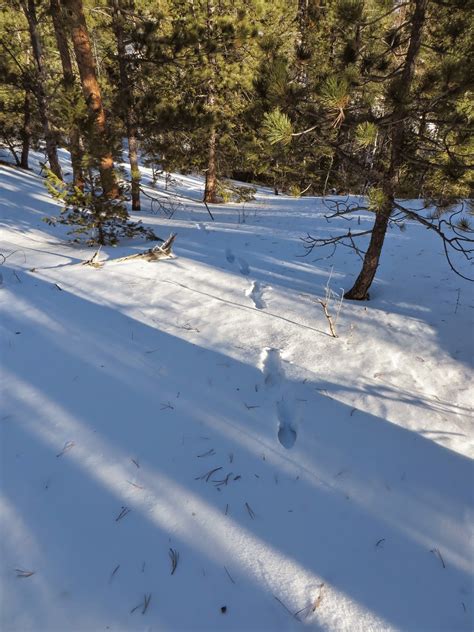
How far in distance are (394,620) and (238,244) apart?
19.0ft

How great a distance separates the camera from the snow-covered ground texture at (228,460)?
1.52m

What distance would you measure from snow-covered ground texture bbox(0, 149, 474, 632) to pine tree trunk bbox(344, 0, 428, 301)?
2.27ft

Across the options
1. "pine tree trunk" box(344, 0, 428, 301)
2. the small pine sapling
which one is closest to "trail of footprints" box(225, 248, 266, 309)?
"pine tree trunk" box(344, 0, 428, 301)

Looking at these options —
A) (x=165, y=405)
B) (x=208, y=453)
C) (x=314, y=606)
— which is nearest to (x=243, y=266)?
(x=165, y=405)

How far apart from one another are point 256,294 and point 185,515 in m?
2.90

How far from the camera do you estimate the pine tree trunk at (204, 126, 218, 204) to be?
11.1m

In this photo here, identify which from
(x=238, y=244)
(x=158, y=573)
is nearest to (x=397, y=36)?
(x=238, y=244)

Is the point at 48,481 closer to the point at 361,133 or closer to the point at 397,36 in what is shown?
the point at 361,133

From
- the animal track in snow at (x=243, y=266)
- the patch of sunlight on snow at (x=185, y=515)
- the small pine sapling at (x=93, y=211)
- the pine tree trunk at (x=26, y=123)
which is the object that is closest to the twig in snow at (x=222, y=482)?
the patch of sunlight on snow at (x=185, y=515)

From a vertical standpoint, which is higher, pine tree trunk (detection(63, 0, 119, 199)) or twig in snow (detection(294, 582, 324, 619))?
A: pine tree trunk (detection(63, 0, 119, 199))

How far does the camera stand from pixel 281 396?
2.65 meters

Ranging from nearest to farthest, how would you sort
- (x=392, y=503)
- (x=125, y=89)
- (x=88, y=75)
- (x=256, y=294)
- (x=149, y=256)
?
(x=392, y=503) < (x=256, y=294) < (x=149, y=256) < (x=88, y=75) < (x=125, y=89)

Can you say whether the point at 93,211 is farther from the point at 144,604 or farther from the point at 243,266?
the point at 144,604

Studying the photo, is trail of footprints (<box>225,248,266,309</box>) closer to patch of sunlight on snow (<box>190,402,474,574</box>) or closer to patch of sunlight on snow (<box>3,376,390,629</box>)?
patch of sunlight on snow (<box>190,402,474,574</box>)
